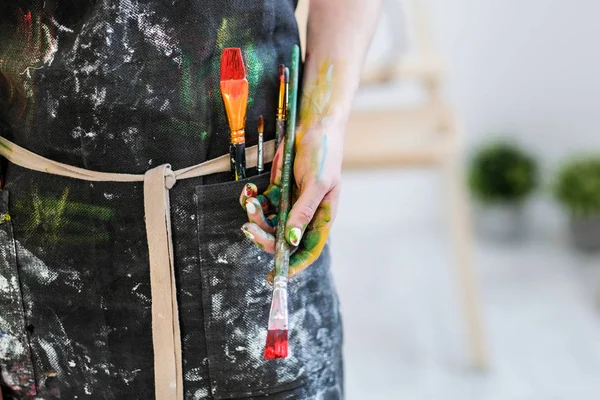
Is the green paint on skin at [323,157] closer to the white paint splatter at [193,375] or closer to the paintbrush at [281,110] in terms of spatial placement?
the paintbrush at [281,110]

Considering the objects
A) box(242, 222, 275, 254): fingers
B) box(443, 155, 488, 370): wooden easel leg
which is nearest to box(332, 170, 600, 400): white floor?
box(443, 155, 488, 370): wooden easel leg

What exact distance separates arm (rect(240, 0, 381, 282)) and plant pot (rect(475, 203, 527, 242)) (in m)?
2.08

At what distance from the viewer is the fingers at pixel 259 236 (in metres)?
0.63

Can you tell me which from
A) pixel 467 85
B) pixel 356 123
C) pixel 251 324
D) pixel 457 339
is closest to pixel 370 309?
pixel 457 339

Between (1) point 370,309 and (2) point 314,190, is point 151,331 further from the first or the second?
(1) point 370,309

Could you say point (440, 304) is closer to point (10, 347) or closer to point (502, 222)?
point (502, 222)

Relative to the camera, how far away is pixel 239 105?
2.22 ft

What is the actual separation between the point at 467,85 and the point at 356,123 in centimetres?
86

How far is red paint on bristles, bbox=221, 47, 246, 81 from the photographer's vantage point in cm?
66

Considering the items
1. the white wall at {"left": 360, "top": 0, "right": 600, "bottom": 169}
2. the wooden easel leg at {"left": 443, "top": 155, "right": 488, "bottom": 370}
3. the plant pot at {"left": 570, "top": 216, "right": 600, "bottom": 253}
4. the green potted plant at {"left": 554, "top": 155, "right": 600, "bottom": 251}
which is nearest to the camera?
the wooden easel leg at {"left": 443, "top": 155, "right": 488, "bottom": 370}

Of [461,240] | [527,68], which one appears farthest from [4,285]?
[527,68]

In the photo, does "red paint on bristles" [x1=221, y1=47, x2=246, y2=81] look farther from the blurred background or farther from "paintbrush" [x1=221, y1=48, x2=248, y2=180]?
the blurred background

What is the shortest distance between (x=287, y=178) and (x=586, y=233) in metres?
2.15

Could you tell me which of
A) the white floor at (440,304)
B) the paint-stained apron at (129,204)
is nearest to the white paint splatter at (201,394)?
the paint-stained apron at (129,204)
